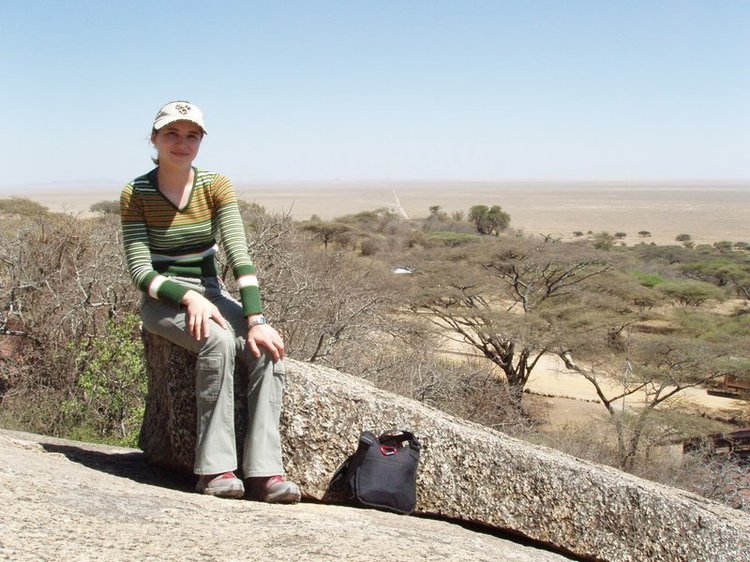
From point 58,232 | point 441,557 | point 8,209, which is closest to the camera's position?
point 441,557

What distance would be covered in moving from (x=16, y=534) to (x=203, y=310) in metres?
1.22

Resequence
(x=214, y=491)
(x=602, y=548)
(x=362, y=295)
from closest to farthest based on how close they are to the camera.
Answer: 1. (x=214, y=491)
2. (x=602, y=548)
3. (x=362, y=295)

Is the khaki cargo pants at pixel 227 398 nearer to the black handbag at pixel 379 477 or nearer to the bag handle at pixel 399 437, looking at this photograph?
the black handbag at pixel 379 477

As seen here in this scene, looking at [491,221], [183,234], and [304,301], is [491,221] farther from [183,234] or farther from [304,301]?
[183,234]

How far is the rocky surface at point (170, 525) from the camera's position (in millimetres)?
2268

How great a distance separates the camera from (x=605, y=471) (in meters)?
4.12

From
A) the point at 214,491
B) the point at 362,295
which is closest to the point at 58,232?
the point at 362,295

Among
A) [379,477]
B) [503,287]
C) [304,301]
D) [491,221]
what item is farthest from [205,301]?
[491,221]

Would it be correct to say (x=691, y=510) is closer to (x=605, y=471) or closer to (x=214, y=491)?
(x=605, y=471)

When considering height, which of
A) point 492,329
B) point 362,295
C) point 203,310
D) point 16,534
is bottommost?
point 492,329

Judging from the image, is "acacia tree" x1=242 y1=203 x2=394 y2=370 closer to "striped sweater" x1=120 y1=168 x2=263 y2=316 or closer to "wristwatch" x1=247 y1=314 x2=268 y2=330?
"striped sweater" x1=120 y1=168 x2=263 y2=316

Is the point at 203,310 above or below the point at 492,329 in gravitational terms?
above

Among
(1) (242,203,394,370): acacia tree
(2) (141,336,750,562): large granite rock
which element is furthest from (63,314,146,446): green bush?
(1) (242,203,394,370): acacia tree

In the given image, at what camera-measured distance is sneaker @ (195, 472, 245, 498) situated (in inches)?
124
